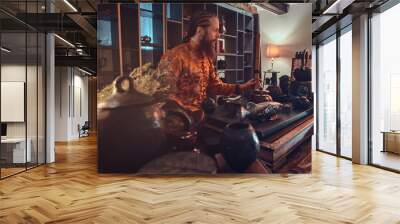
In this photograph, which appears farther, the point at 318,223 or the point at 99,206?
the point at 99,206

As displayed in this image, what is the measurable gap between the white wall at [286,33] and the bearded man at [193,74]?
0.56 m

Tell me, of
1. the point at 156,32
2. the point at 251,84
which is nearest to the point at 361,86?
the point at 251,84

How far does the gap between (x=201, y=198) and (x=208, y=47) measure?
2.78 meters

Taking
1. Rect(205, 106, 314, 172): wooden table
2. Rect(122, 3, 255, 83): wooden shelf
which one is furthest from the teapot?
Rect(205, 106, 314, 172): wooden table

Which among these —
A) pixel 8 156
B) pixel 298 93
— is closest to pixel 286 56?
pixel 298 93

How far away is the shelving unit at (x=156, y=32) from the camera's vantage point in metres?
6.32

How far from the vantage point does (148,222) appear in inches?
143

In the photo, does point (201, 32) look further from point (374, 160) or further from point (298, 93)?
point (374, 160)

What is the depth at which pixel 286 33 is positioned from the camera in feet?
20.8

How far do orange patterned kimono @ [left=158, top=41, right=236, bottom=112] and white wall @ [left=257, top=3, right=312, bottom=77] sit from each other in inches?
34.1

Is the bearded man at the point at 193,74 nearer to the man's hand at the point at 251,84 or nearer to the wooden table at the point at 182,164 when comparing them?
the man's hand at the point at 251,84

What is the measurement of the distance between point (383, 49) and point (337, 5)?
66.1 inches

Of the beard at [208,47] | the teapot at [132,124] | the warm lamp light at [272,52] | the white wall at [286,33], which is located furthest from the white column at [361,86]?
the teapot at [132,124]

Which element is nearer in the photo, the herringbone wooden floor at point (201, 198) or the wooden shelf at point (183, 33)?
the herringbone wooden floor at point (201, 198)
